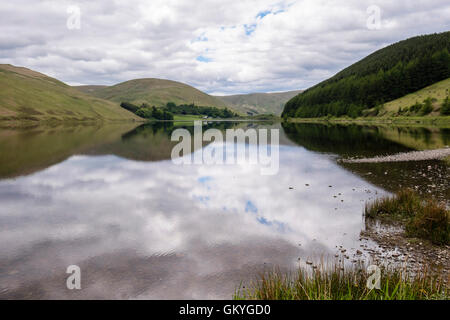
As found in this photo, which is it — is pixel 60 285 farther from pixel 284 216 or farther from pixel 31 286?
pixel 284 216

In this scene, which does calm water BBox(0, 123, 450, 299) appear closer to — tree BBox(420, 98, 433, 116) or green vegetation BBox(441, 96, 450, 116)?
green vegetation BBox(441, 96, 450, 116)

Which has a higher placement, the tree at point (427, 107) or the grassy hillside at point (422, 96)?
the grassy hillside at point (422, 96)

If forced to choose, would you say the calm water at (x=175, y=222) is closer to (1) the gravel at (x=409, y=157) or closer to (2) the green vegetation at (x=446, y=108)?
(1) the gravel at (x=409, y=157)

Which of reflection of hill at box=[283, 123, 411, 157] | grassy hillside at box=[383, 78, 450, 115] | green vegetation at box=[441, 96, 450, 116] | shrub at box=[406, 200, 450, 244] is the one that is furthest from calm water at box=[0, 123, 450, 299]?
grassy hillside at box=[383, 78, 450, 115]

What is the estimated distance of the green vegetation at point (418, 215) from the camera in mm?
15219

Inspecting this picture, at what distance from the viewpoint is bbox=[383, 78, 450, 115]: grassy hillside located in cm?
14050

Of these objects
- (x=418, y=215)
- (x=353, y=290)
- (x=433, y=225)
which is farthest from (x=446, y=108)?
(x=353, y=290)

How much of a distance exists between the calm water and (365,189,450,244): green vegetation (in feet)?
5.75

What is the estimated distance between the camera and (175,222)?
64.7 ft

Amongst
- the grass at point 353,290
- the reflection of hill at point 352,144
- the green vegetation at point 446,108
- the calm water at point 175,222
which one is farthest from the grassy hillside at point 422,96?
the grass at point 353,290

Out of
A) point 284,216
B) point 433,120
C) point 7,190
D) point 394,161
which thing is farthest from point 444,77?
point 7,190

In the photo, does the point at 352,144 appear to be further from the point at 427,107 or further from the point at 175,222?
the point at 427,107

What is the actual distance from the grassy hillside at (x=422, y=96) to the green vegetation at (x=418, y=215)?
460 ft
